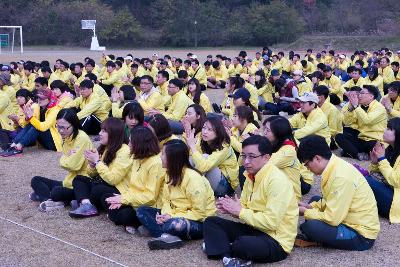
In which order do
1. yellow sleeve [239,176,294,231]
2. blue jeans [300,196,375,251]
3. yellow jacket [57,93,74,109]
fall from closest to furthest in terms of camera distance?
yellow sleeve [239,176,294,231] < blue jeans [300,196,375,251] < yellow jacket [57,93,74,109]

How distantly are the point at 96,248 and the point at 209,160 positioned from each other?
151 centimetres

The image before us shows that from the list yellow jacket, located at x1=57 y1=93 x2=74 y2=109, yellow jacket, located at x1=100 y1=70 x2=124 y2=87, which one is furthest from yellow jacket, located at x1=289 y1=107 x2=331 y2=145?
yellow jacket, located at x1=100 y1=70 x2=124 y2=87

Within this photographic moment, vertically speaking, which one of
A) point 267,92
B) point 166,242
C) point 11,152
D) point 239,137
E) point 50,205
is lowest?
point 11,152

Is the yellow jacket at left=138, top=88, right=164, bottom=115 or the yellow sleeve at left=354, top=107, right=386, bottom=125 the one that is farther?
the yellow jacket at left=138, top=88, right=164, bottom=115

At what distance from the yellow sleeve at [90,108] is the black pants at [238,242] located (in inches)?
226

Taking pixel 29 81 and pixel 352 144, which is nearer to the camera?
pixel 352 144

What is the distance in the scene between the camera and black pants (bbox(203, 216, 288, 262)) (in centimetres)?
437

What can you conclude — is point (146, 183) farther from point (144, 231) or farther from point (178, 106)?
point (178, 106)

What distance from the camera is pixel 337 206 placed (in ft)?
14.7

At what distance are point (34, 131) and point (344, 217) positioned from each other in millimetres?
5793

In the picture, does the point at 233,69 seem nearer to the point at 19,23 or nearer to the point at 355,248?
the point at 355,248

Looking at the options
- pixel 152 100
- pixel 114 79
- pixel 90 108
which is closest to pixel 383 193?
pixel 152 100

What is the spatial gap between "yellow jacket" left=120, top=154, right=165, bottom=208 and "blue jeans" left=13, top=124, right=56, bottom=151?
409 centimetres

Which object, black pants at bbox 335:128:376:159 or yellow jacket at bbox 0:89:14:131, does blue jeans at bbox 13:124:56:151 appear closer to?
yellow jacket at bbox 0:89:14:131
